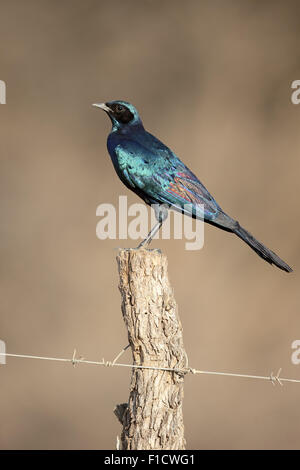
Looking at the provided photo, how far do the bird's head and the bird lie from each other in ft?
0.34

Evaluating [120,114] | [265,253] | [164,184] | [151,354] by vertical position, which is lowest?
[151,354]

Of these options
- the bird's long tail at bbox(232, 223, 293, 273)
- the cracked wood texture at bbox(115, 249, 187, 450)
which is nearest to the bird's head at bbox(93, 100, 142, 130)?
the bird's long tail at bbox(232, 223, 293, 273)

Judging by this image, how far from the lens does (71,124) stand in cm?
568

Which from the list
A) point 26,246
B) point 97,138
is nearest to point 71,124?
point 97,138

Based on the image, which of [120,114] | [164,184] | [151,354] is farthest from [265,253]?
[120,114]

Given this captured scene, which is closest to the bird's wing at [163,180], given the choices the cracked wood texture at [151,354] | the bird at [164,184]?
the bird at [164,184]

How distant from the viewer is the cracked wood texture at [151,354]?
8.17 ft

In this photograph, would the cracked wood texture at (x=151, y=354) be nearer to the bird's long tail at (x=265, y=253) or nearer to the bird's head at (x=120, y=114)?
the bird's long tail at (x=265, y=253)

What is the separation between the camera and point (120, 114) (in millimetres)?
3387

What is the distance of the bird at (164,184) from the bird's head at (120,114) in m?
0.10

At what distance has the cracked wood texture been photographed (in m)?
2.49

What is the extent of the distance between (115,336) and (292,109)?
2.21 metres

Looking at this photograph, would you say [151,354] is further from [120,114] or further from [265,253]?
[120,114]

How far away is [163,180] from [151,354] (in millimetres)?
875
